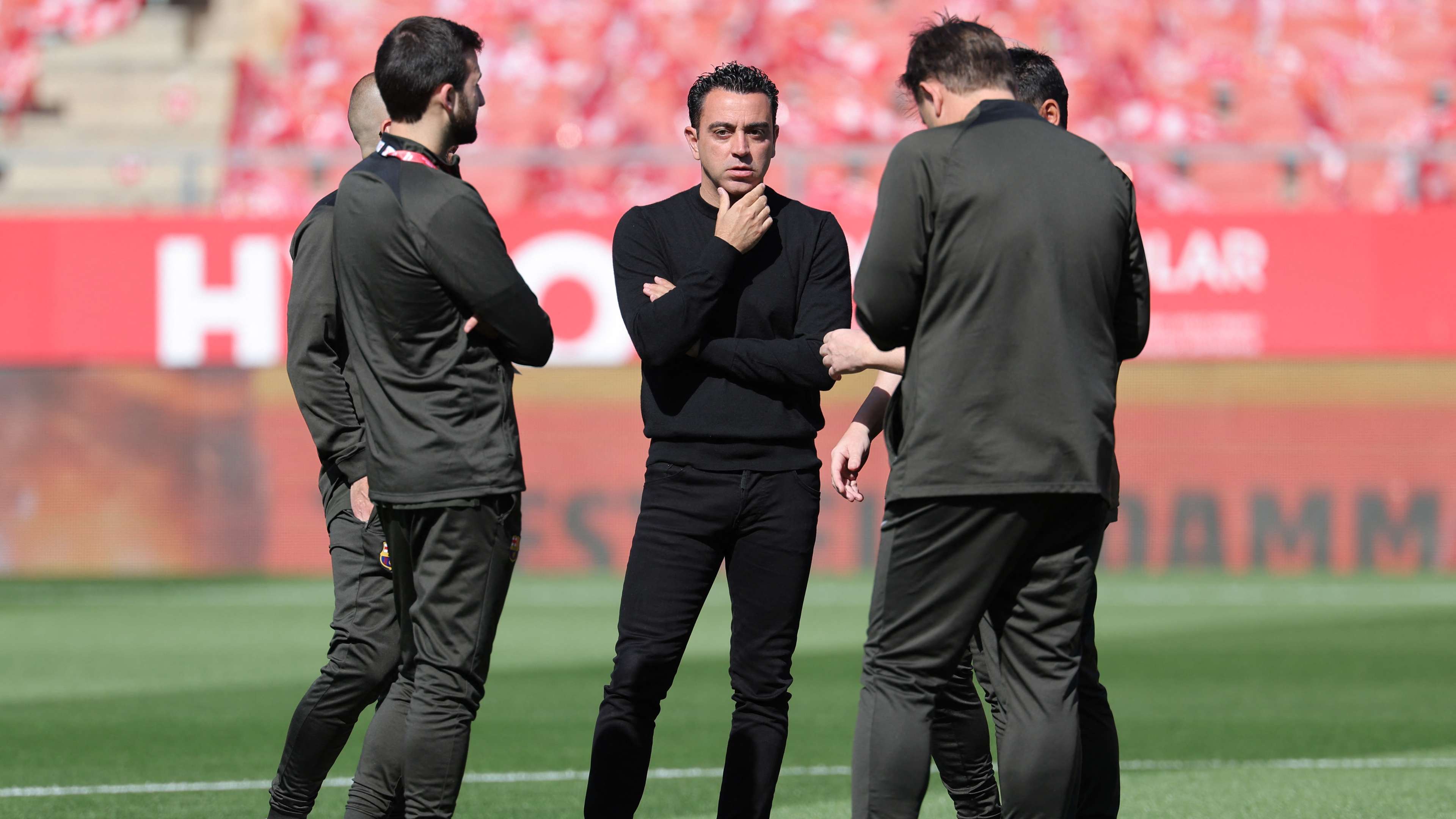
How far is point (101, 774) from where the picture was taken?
552cm

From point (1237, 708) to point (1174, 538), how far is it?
6.96 metres

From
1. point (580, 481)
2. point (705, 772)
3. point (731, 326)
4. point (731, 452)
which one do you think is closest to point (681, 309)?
point (731, 326)

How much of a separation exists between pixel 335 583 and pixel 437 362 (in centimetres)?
85

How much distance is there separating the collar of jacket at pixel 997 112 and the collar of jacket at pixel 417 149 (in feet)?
3.41

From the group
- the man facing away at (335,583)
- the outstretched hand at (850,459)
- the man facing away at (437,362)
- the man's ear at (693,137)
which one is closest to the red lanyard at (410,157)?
the man facing away at (437,362)

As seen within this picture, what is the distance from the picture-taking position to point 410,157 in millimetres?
3443

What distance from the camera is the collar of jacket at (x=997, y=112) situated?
3.20 metres

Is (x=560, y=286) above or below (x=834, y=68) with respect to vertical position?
Result: below

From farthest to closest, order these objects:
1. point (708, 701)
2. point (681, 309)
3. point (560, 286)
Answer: point (560, 286), point (708, 701), point (681, 309)

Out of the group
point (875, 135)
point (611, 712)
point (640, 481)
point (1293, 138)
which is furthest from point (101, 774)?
point (1293, 138)

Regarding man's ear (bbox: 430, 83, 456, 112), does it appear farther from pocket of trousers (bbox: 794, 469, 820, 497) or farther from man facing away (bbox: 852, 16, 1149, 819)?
pocket of trousers (bbox: 794, 469, 820, 497)

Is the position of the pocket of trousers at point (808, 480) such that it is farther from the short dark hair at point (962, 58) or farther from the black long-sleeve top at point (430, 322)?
the short dark hair at point (962, 58)

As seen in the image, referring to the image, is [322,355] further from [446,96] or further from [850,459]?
[850,459]

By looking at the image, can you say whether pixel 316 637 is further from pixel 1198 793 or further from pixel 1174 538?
pixel 1174 538
